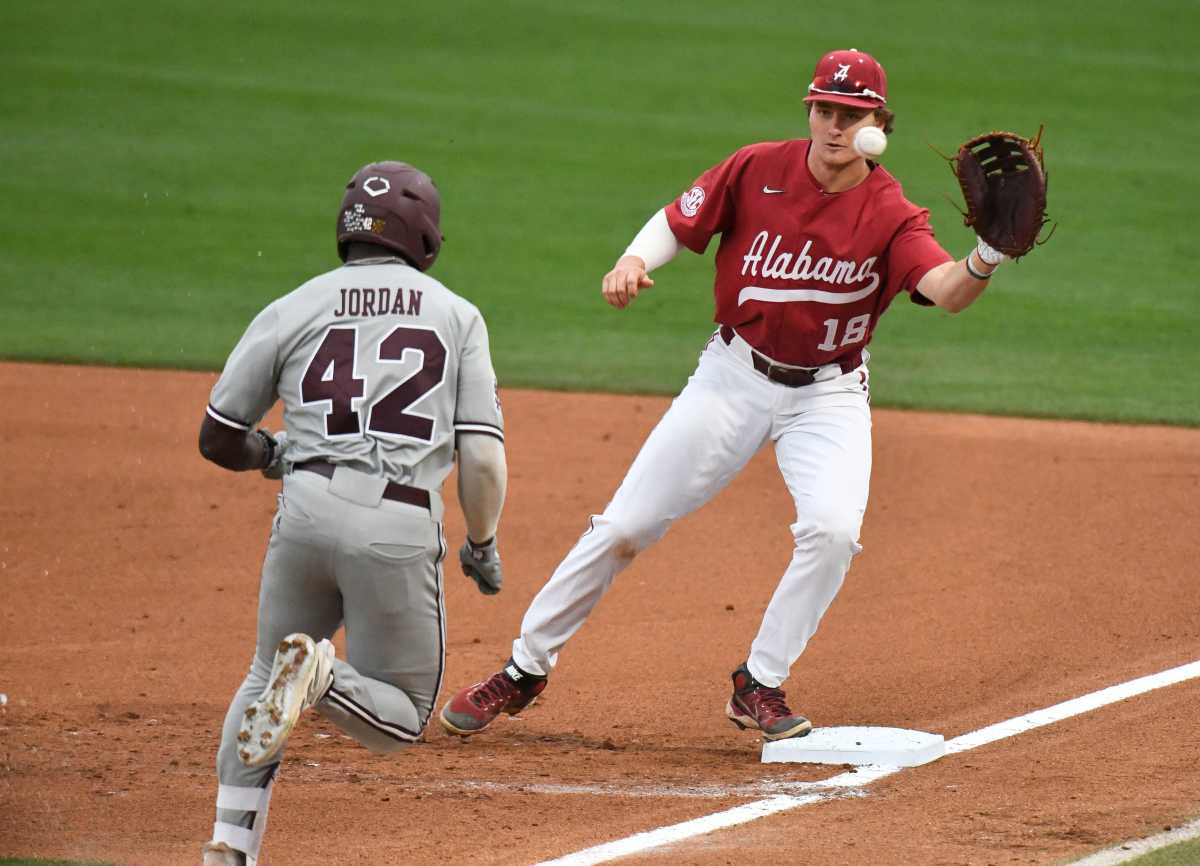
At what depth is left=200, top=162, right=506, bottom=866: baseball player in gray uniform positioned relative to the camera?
4.17m

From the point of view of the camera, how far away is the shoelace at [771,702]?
5.55 meters

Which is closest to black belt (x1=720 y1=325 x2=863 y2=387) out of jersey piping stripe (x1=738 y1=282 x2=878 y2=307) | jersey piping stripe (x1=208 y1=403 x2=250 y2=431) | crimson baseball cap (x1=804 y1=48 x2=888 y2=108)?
jersey piping stripe (x1=738 y1=282 x2=878 y2=307)

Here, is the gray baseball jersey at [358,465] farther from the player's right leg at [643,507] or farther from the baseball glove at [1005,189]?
the baseball glove at [1005,189]

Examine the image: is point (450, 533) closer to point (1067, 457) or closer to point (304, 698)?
point (1067, 457)

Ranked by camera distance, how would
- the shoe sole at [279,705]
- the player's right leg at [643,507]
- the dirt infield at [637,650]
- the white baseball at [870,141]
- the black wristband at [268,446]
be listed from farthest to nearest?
the player's right leg at [643,507] → the white baseball at [870,141] → the dirt infield at [637,650] → the black wristband at [268,446] → the shoe sole at [279,705]

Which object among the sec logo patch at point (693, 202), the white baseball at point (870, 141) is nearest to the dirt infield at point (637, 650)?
the sec logo patch at point (693, 202)

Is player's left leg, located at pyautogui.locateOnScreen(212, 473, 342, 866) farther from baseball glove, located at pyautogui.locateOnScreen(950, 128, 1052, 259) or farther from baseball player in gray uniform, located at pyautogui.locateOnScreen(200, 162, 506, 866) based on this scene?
baseball glove, located at pyautogui.locateOnScreen(950, 128, 1052, 259)

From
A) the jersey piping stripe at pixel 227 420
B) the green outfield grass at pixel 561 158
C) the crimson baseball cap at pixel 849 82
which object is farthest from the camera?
the green outfield grass at pixel 561 158

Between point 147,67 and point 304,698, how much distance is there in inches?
650

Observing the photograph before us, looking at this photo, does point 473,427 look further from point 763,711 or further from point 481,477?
point 763,711

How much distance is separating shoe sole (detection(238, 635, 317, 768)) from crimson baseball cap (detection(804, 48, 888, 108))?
256cm

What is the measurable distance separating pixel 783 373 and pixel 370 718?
2.05 meters

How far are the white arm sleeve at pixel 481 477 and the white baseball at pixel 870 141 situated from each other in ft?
5.78

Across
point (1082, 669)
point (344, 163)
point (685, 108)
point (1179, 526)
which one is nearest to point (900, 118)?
point (685, 108)
